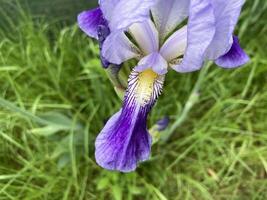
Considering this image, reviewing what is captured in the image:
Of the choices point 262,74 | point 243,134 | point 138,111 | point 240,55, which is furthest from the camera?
point 262,74

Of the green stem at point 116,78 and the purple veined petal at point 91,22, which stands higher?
the purple veined petal at point 91,22

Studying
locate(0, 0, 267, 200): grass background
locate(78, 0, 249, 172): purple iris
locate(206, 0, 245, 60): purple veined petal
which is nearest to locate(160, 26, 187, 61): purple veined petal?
locate(78, 0, 249, 172): purple iris

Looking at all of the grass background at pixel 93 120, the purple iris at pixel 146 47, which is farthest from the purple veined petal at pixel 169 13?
the grass background at pixel 93 120

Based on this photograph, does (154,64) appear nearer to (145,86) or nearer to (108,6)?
(145,86)

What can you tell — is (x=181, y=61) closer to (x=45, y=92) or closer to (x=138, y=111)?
(x=138, y=111)

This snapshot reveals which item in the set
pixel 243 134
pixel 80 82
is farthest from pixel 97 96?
pixel 243 134

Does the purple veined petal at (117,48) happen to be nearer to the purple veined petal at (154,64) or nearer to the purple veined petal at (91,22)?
the purple veined petal at (154,64)

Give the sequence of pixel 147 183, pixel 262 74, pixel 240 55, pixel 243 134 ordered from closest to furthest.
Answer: pixel 240 55
pixel 147 183
pixel 243 134
pixel 262 74

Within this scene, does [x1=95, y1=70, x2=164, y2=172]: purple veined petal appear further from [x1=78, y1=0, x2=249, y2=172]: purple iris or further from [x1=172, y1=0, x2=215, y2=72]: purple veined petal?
[x1=172, y1=0, x2=215, y2=72]: purple veined petal
